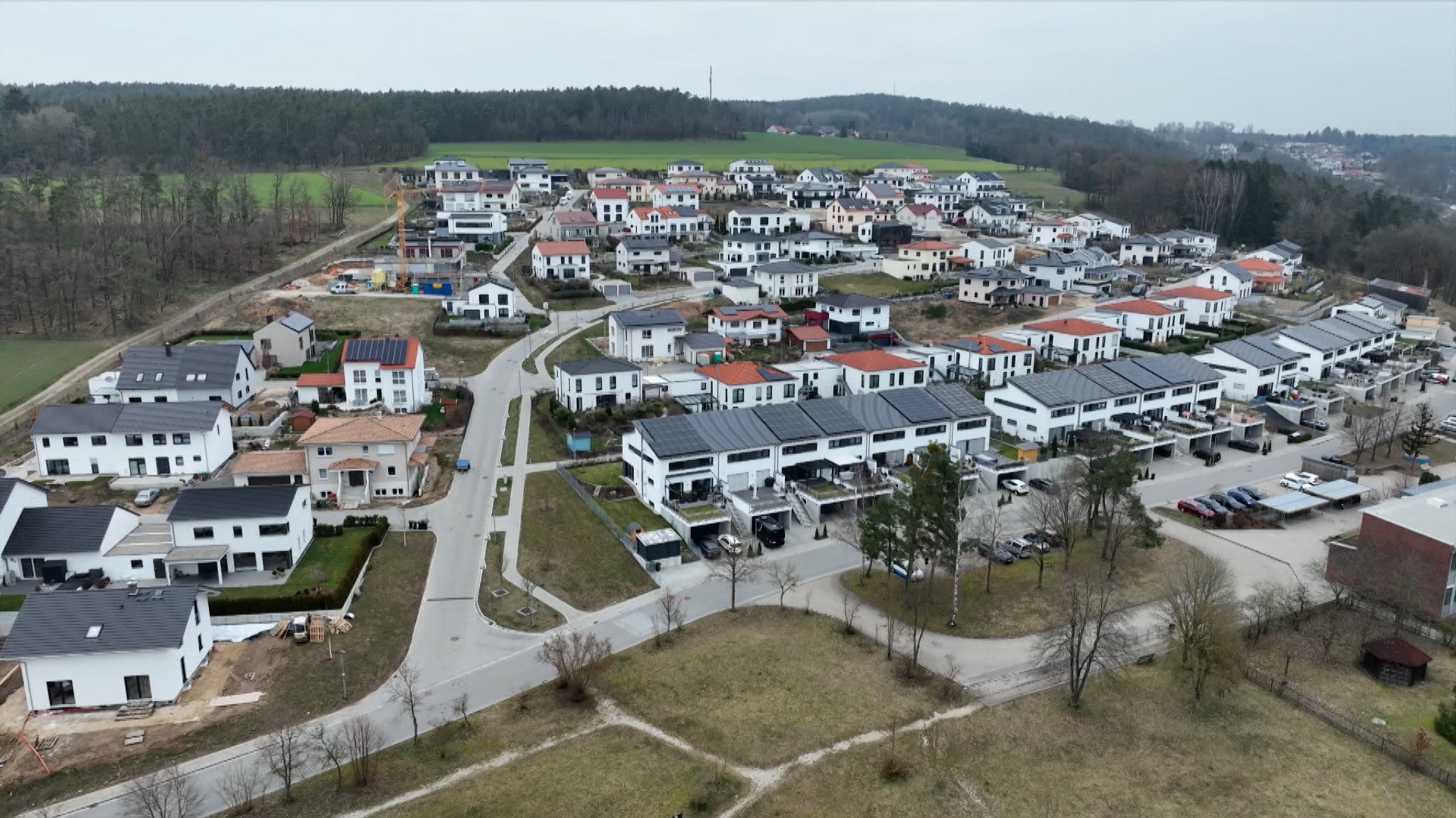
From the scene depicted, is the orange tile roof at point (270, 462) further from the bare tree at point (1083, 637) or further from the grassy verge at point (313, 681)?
the bare tree at point (1083, 637)

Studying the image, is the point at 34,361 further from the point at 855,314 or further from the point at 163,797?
the point at 855,314

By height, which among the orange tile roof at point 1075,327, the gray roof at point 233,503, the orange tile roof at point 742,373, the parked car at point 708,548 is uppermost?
the orange tile roof at point 1075,327

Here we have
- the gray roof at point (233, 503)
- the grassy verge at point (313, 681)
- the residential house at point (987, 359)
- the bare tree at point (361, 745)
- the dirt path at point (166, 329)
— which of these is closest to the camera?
the bare tree at point (361, 745)

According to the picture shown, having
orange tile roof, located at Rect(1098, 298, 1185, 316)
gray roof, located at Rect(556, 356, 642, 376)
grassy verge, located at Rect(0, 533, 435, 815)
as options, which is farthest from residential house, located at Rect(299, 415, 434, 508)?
orange tile roof, located at Rect(1098, 298, 1185, 316)

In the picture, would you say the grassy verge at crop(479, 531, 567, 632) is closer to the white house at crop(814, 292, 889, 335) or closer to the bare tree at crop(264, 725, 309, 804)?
the bare tree at crop(264, 725, 309, 804)

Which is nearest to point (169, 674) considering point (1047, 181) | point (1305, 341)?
point (1305, 341)

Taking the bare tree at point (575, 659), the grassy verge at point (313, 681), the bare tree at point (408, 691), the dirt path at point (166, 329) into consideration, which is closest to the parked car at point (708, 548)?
the bare tree at point (575, 659)

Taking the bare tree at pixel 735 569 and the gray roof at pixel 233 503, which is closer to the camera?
the bare tree at pixel 735 569

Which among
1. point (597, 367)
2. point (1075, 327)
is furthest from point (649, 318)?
point (1075, 327)
